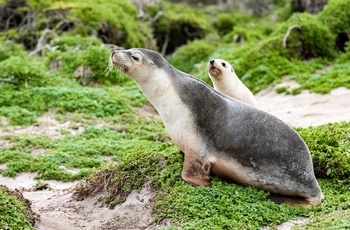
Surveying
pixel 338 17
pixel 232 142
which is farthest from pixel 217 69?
pixel 338 17

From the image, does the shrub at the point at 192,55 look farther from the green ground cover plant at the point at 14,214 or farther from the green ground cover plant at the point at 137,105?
the green ground cover plant at the point at 14,214

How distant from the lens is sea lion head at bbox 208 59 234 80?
28.1 ft

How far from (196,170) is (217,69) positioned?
8.50 ft

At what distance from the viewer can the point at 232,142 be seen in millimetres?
6324

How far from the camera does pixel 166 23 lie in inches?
871

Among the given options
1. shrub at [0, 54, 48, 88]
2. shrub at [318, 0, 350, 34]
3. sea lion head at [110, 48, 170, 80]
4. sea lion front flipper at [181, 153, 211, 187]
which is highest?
sea lion head at [110, 48, 170, 80]

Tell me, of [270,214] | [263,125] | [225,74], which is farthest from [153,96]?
[225,74]

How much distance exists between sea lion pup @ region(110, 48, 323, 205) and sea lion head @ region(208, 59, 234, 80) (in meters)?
2.00

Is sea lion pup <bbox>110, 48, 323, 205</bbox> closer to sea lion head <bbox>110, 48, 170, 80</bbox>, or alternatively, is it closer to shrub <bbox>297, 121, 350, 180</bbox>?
sea lion head <bbox>110, 48, 170, 80</bbox>

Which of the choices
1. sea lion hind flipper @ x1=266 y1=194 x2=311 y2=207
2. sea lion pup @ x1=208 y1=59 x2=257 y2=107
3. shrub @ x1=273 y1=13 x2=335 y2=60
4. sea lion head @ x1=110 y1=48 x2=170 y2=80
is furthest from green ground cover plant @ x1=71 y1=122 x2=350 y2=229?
shrub @ x1=273 y1=13 x2=335 y2=60

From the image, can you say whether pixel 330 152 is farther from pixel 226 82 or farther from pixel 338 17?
pixel 338 17

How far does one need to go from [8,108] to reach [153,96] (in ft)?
19.4

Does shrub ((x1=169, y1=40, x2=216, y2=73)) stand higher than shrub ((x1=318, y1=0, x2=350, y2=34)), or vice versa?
shrub ((x1=318, y1=0, x2=350, y2=34))

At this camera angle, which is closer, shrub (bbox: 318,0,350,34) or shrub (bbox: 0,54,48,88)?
shrub (bbox: 0,54,48,88)
